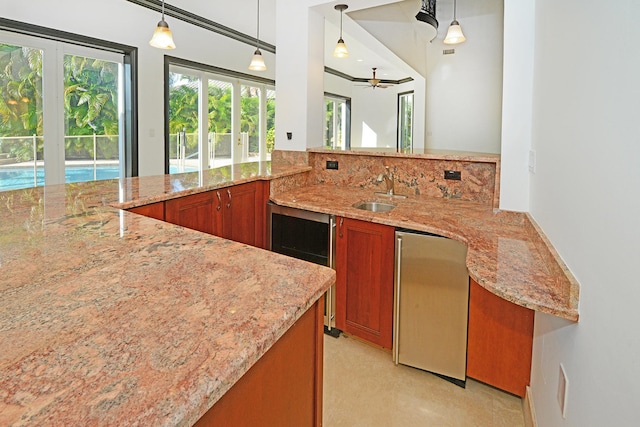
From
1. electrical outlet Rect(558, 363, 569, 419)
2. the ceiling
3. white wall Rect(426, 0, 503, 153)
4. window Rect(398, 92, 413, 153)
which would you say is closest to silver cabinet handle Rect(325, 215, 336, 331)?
electrical outlet Rect(558, 363, 569, 419)

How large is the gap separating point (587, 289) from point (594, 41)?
2.18 ft

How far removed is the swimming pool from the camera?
12.4ft

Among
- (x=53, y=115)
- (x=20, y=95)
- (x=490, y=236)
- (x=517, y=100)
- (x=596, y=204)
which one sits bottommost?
(x=490, y=236)

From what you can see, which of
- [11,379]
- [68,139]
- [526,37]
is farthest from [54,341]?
[68,139]

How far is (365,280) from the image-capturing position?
2.43 metres

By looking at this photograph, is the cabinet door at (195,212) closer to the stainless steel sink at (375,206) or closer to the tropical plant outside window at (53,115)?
the stainless steel sink at (375,206)

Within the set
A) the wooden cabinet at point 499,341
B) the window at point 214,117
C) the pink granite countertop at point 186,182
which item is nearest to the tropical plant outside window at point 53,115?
the window at point 214,117

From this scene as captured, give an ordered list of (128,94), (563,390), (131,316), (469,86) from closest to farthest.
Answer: (131,316) < (563,390) < (128,94) < (469,86)

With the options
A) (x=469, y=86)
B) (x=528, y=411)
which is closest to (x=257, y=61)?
(x=469, y=86)

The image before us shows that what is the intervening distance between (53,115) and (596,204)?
4562 millimetres

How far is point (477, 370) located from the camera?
6.89 feet

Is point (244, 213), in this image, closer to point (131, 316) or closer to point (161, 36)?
point (161, 36)

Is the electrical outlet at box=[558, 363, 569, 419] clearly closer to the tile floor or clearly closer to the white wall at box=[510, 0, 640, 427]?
the white wall at box=[510, 0, 640, 427]

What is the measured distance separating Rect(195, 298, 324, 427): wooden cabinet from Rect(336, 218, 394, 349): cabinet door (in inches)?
49.8
